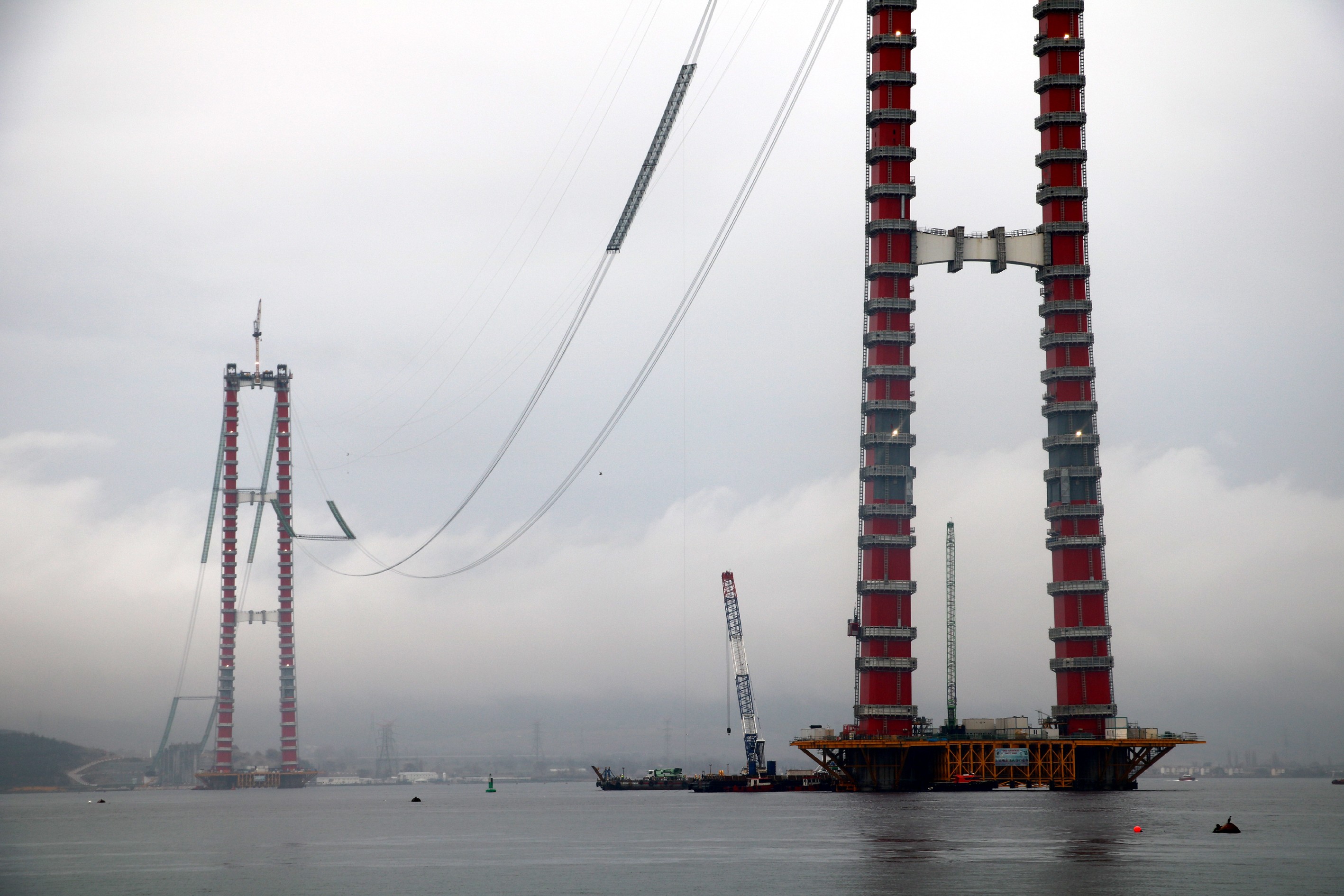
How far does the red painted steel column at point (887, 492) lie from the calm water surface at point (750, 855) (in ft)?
44.1

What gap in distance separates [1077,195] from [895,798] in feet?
256

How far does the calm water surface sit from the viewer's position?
293 feet

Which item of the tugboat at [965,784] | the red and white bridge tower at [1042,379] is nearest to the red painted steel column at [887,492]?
the red and white bridge tower at [1042,379]

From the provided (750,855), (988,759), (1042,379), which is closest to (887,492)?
(1042,379)

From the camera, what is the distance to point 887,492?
590 feet

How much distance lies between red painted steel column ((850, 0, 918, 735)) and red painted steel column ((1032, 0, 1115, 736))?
695 inches

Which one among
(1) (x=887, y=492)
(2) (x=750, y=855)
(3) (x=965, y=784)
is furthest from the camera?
(3) (x=965, y=784)

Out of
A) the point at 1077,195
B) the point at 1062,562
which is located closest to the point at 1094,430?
the point at 1062,562

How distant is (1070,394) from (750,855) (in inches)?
3614

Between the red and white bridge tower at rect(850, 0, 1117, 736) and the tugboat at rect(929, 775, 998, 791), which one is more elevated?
the red and white bridge tower at rect(850, 0, 1117, 736)

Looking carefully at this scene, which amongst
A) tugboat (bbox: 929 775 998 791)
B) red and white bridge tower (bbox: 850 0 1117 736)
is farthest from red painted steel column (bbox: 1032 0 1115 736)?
tugboat (bbox: 929 775 998 791)

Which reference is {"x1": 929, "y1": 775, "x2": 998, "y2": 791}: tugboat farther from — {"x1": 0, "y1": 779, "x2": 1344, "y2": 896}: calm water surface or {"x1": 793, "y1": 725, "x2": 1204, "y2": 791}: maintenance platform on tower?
{"x1": 0, "y1": 779, "x2": 1344, "y2": 896}: calm water surface

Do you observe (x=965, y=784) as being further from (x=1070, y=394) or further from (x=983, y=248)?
(x=983, y=248)

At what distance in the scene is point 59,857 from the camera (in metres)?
131
